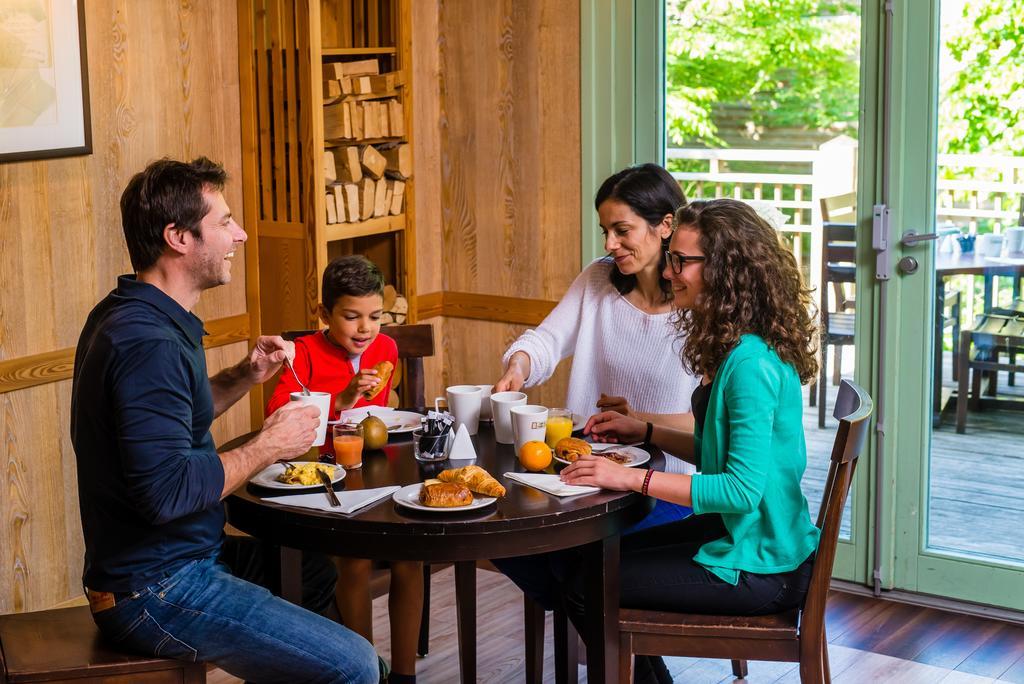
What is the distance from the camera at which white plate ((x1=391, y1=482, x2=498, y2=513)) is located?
6.83ft

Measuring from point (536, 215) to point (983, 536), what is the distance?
5.74 feet

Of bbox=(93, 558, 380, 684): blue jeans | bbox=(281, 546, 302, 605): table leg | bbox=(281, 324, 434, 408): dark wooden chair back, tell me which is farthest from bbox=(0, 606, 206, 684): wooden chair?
bbox=(281, 324, 434, 408): dark wooden chair back

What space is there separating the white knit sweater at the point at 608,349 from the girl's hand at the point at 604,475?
0.74 metres

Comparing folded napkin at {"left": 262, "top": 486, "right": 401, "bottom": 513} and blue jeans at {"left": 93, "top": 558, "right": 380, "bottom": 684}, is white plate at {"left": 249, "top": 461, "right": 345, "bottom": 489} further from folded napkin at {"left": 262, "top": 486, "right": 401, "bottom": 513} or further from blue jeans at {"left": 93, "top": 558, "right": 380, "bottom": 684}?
blue jeans at {"left": 93, "top": 558, "right": 380, "bottom": 684}

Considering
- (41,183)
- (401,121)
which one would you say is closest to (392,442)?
(41,183)

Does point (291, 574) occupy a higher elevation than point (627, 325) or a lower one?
lower

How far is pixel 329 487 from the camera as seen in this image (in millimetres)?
2178

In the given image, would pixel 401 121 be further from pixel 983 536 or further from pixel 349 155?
pixel 983 536

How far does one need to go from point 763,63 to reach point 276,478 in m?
2.24

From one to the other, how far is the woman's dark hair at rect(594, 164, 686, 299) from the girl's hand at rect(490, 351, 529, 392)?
1.27 feet

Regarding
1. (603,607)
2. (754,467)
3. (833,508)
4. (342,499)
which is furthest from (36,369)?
(833,508)

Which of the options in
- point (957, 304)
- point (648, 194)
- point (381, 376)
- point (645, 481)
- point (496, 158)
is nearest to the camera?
Result: point (645, 481)

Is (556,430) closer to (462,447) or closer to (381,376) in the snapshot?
(462,447)

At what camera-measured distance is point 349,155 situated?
3.79m
